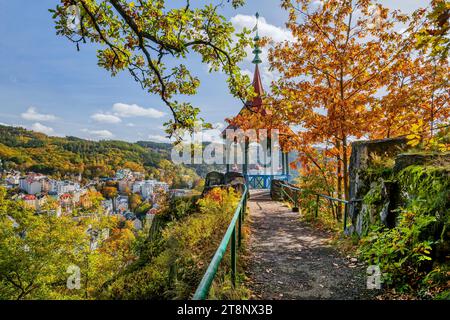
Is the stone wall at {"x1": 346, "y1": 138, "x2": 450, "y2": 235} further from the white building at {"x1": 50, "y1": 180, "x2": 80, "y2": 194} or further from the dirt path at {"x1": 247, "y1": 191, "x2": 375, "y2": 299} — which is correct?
the white building at {"x1": 50, "y1": 180, "x2": 80, "y2": 194}

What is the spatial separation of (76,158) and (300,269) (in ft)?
144

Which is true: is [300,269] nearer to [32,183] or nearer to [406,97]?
[406,97]

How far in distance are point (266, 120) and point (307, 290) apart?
251 inches

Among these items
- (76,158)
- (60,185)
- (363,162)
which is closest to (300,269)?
(363,162)

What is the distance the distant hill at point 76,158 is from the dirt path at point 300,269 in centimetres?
2362

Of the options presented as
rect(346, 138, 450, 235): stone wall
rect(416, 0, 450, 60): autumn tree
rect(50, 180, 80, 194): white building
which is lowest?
rect(50, 180, 80, 194): white building

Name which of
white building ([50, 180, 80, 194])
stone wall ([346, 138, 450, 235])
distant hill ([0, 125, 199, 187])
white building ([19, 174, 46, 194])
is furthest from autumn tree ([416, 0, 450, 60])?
white building ([19, 174, 46, 194])

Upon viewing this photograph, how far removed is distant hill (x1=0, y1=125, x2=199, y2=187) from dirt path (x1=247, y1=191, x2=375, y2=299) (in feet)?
77.5

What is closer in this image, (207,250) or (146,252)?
(207,250)

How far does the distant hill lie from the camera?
37.6 meters

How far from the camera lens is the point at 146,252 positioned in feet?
25.9

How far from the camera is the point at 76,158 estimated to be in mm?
41500

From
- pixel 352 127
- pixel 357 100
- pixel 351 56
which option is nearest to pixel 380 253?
pixel 352 127
